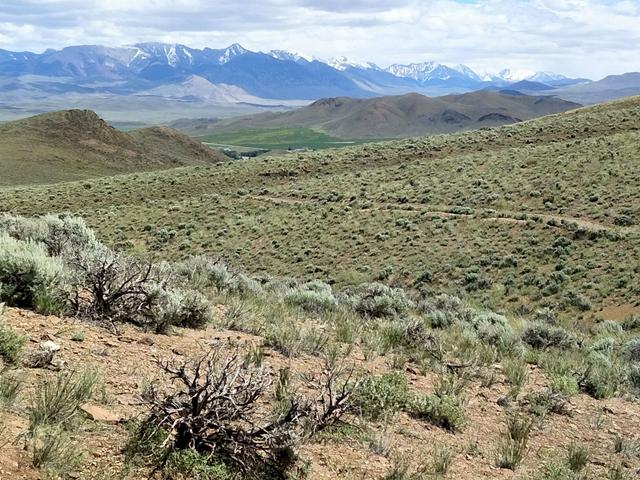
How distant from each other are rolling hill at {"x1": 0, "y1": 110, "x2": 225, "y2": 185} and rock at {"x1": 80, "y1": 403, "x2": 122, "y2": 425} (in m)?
70.6

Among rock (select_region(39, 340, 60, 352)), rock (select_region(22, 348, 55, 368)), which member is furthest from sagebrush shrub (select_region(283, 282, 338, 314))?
rock (select_region(22, 348, 55, 368))

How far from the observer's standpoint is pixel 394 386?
6.39 meters

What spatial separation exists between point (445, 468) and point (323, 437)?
3.46ft

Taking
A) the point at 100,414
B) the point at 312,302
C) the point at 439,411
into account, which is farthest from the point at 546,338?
the point at 100,414

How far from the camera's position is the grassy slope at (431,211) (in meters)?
21.5

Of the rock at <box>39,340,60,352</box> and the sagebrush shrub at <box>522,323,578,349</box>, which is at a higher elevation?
the rock at <box>39,340,60,352</box>

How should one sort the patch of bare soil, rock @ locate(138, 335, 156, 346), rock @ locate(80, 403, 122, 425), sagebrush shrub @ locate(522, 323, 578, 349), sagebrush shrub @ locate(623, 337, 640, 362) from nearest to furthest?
the patch of bare soil, rock @ locate(80, 403, 122, 425), rock @ locate(138, 335, 156, 346), sagebrush shrub @ locate(623, 337, 640, 362), sagebrush shrub @ locate(522, 323, 578, 349)

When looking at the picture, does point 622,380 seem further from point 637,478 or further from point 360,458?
point 360,458

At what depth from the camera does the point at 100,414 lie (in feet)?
15.1

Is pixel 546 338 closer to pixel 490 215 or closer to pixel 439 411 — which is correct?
pixel 439 411

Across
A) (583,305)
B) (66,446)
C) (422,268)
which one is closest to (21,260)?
(66,446)

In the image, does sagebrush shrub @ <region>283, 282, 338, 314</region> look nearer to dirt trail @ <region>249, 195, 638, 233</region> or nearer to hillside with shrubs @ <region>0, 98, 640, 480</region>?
hillside with shrubs @ <region>0, 98, 640, 480</region>

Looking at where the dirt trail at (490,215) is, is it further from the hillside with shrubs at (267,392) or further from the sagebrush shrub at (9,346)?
the sagebrush shrub at (9,346)

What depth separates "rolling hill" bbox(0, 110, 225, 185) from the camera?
74.7 meters
